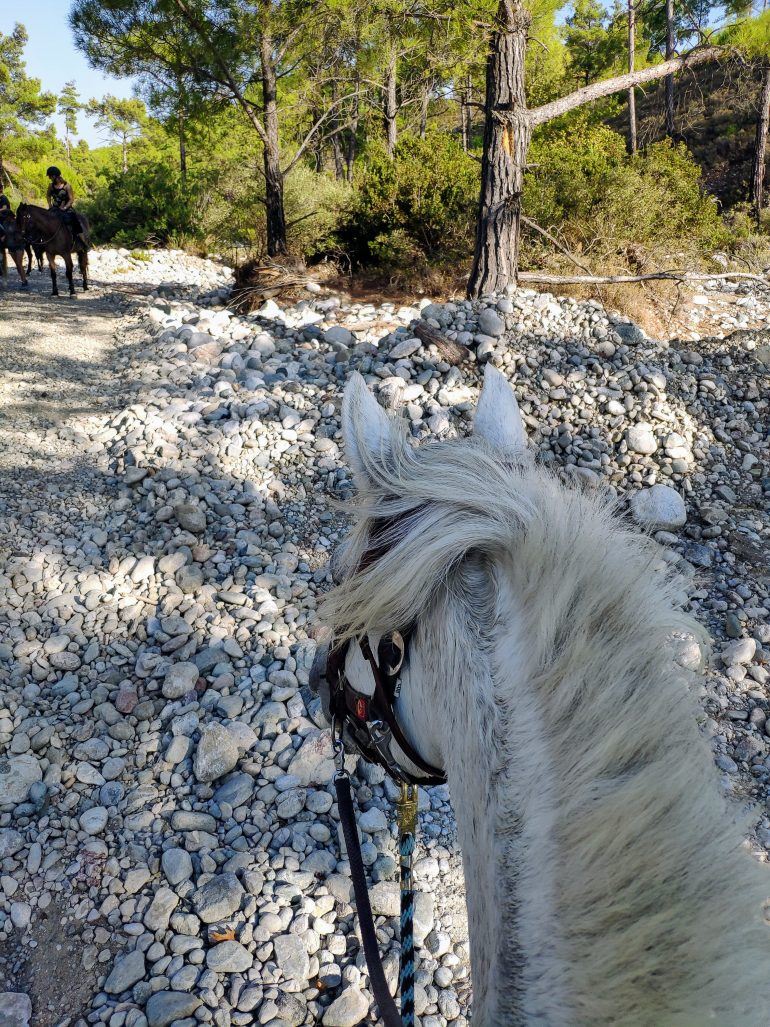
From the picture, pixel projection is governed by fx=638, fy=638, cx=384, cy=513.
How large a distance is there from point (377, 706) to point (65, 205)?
38.6 feet

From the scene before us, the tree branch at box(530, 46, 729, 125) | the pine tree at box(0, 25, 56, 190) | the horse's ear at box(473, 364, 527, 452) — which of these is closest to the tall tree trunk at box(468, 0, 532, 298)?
the tree branch at box(530, 46, 729, 125)

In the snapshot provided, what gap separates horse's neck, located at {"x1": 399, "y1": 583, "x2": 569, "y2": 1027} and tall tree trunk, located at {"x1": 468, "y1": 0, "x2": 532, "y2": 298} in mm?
5851

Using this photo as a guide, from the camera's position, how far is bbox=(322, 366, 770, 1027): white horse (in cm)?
67

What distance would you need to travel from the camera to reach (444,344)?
512 centimetres

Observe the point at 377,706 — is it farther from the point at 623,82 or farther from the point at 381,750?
the point at 623,82

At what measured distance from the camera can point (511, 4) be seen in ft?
18.6

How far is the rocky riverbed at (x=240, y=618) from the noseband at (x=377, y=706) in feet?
1.62

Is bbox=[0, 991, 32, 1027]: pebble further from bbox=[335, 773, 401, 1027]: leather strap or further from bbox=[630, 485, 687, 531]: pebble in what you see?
bbox=[630, 485, 687, 531]: pebble

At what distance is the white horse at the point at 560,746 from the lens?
672 millimetres

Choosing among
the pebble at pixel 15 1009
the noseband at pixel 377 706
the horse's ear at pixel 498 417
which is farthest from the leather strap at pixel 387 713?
the pebble at pixel 15 1009

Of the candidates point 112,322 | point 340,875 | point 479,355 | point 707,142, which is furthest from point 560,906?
point 707,142

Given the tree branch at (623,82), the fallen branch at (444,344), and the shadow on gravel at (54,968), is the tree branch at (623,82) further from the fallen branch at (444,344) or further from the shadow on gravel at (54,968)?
the shadow on gravel at (54,968)

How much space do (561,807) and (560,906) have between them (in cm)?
10

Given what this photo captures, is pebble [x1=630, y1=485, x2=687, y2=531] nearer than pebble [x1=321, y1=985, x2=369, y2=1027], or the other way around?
pebble [x1=321, y1=985, x2=369, y2=1027]
